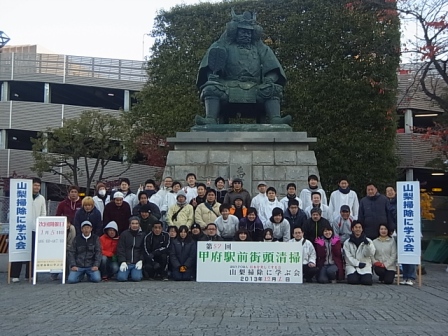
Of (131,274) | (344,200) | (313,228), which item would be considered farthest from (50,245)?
(344,200)

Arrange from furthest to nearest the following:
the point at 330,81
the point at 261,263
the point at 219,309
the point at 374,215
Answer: the point at 330,81
the point at 374,215
the point at 261,263
the point at 219,309

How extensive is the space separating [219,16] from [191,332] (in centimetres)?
1973

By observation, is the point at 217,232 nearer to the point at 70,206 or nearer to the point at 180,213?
the point at 180,213

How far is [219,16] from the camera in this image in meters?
23.8

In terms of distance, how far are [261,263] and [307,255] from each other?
0.78 metres

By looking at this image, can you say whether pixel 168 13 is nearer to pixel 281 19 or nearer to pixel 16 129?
pixel 281 19

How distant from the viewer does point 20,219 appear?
32.4 ft

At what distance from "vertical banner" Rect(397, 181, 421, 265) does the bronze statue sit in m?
3.67

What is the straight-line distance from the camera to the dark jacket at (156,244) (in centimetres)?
966

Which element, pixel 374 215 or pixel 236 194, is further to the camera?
pixel 236 194

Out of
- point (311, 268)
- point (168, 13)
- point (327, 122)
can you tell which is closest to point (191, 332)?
point (311, 268)

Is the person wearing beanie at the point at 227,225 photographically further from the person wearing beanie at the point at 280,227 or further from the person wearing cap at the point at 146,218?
the person wearing cap at the point at 146,218

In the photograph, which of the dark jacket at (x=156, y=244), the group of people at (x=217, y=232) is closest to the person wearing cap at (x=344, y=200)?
the group of people at (x=217, y=232)

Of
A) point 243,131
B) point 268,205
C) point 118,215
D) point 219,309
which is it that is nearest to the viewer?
point 219,309
